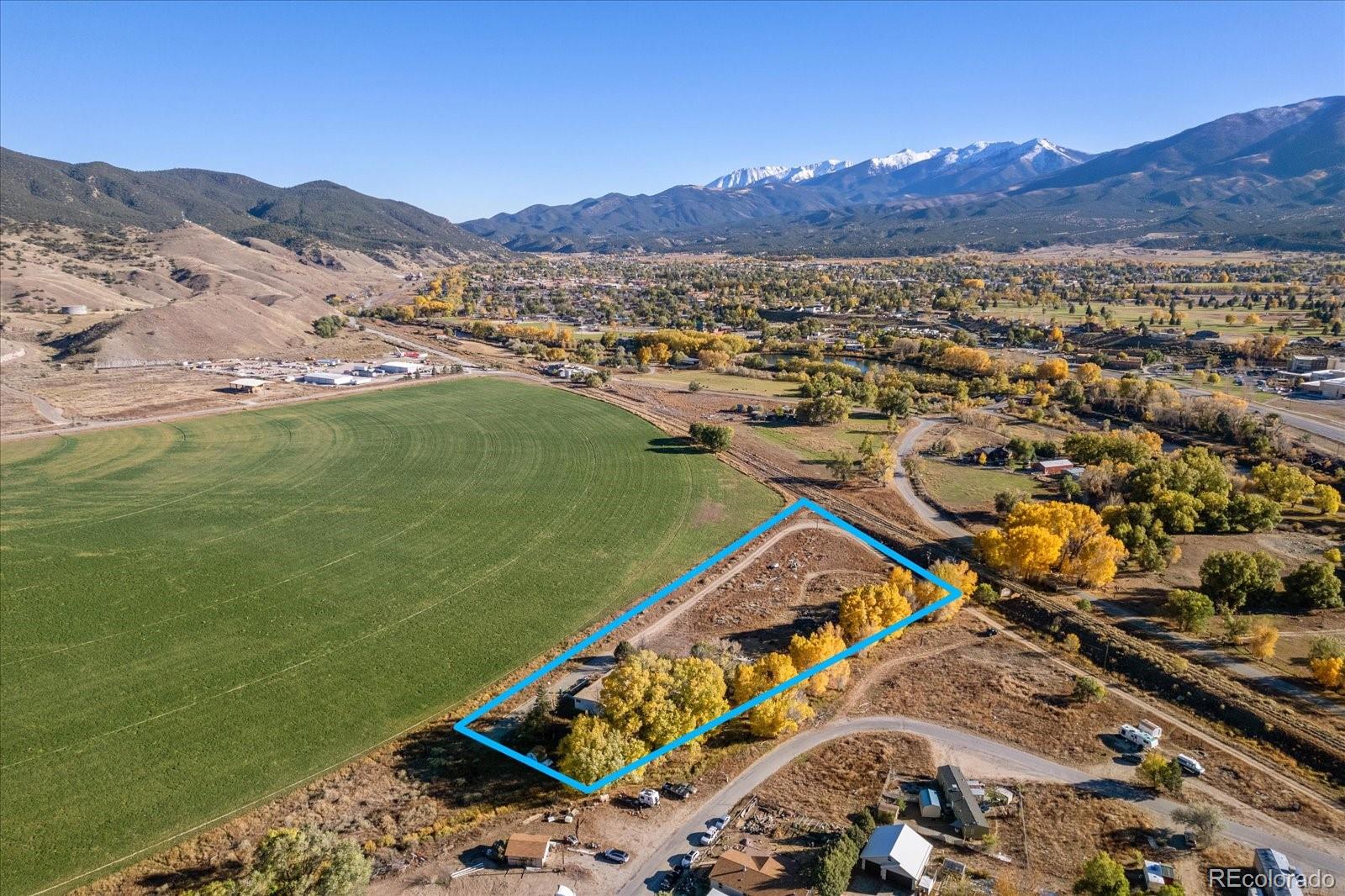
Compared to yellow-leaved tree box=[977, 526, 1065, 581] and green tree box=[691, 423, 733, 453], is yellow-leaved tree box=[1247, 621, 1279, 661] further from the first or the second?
green tree box=[691, 423, 733, 453]

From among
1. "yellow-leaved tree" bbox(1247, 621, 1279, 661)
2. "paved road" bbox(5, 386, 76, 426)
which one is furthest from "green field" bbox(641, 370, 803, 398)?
"paved road" bbox(5, 386, 76, 426)

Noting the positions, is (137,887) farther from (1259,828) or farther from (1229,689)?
(1229,689)

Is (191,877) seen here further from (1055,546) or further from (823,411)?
(823,411)

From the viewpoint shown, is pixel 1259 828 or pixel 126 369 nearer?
pixel 1259 828

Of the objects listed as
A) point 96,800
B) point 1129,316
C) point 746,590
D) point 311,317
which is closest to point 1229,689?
point 746,590

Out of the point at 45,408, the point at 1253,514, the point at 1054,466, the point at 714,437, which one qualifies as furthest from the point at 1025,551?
the point at 45,408

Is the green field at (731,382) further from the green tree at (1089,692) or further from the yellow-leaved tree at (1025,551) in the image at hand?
the green tree at (1089,692)
